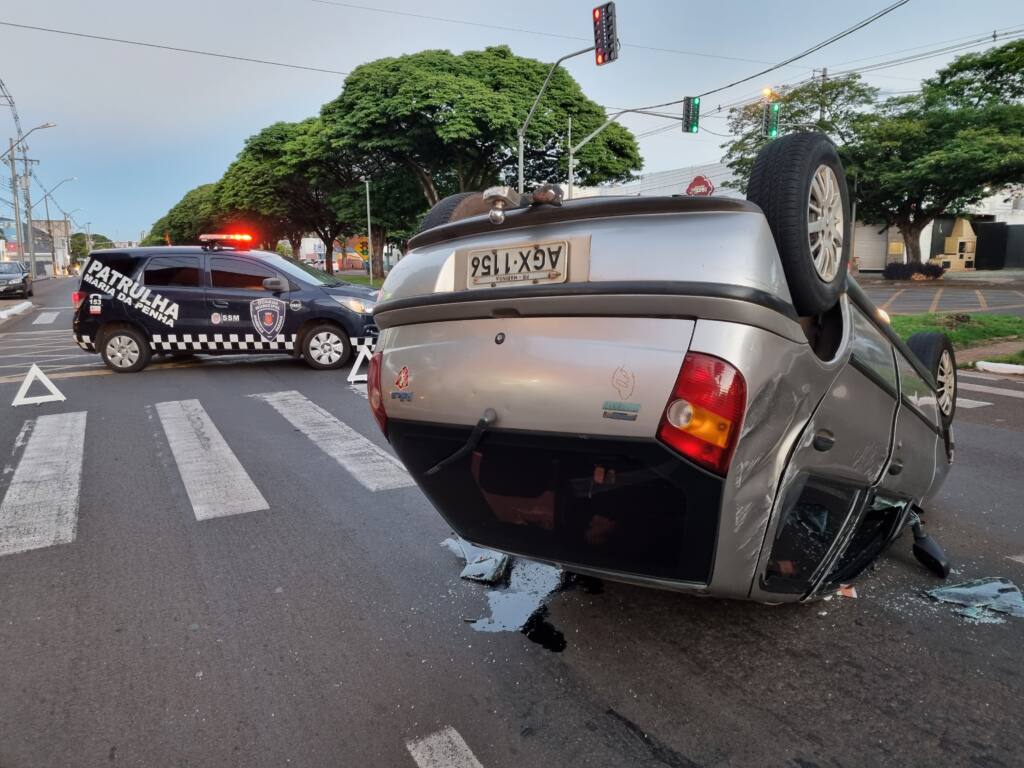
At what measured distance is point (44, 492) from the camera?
4.79 meters

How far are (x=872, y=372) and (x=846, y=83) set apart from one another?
127 ft

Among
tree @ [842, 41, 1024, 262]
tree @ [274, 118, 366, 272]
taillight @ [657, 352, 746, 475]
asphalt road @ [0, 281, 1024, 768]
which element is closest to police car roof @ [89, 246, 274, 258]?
asphalt road @ [0, 281, 1024, 768]

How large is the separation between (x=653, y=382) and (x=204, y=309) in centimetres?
954

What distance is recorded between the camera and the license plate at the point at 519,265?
7.04 ft

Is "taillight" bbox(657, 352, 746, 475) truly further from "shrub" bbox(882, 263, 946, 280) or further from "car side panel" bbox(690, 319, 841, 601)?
"shrub" bbox(882, 263, 946, 280)

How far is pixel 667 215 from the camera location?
203 centimetres

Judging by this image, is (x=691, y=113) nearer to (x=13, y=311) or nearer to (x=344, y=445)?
(x=344, y=445)

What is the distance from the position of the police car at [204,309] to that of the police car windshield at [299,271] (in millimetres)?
63

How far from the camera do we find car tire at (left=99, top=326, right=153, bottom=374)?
→ 10305mm

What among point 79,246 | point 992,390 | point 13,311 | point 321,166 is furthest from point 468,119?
point 79,246

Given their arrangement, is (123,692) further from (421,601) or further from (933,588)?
(933,588)

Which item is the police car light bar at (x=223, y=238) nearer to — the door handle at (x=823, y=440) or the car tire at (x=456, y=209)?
the car tire at (x=456, y=209)

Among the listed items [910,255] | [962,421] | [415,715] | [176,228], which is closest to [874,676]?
[415,715]

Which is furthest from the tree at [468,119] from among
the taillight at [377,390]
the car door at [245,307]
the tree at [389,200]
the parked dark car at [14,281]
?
the taillight at [377,390]
